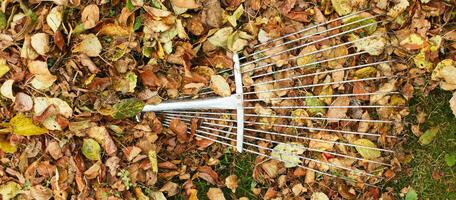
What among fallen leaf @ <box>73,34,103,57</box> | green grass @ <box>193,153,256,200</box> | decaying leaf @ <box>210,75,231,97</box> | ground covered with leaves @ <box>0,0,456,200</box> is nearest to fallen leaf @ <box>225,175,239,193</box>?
green grass @ <box>193,153,256,200</box>

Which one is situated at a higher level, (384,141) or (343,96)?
(343,96)

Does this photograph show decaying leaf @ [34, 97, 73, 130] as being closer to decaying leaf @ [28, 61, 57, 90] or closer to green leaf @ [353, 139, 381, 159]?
decaying leaf @ [28, 61, 57, 90]

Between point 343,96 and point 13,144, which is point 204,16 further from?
point 13,144

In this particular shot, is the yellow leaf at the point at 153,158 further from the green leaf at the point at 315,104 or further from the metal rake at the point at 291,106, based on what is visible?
the green leaf at the point at 315,104

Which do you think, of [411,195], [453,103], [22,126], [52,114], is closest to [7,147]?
[22,126]

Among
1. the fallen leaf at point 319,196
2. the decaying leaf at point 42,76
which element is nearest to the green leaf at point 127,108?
the decaying leaf at point 42,76

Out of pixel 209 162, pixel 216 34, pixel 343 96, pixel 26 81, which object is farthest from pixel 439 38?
pixel 26 81

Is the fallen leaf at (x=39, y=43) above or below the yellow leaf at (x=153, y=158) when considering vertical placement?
above

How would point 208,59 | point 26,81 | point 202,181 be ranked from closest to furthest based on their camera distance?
point 26,81
point 208,59
point 202,181
